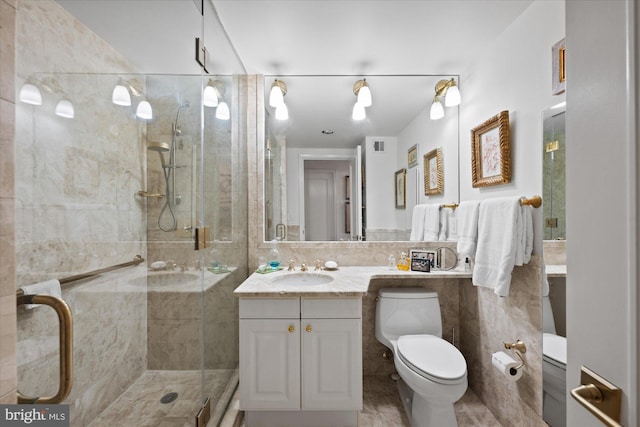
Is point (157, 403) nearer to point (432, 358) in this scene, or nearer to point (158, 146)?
point (158, 146)

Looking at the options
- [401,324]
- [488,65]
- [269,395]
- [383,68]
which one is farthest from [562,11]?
[269,395]

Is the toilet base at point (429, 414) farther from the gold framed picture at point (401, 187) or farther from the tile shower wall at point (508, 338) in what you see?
the gold framed picture at point (401, 187)

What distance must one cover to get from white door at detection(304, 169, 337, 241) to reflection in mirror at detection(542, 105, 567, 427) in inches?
51.7

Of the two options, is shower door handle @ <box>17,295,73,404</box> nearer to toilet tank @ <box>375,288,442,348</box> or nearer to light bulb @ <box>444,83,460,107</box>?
toilet tank @ <box>375,288,442,348</box>

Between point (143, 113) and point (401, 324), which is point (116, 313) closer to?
point (143, 113)

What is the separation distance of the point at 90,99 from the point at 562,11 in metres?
2.00

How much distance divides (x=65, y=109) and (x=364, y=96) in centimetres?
174

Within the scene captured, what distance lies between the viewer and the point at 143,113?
1.17 metres

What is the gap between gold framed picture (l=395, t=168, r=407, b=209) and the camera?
216 centimetres

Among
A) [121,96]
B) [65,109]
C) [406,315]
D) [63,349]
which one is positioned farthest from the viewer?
[406,315]

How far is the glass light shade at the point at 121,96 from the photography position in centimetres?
107

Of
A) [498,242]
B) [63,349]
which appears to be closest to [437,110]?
[498,242]

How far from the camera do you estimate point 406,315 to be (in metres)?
1.83

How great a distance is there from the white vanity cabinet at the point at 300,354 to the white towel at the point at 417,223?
34.1 inches
